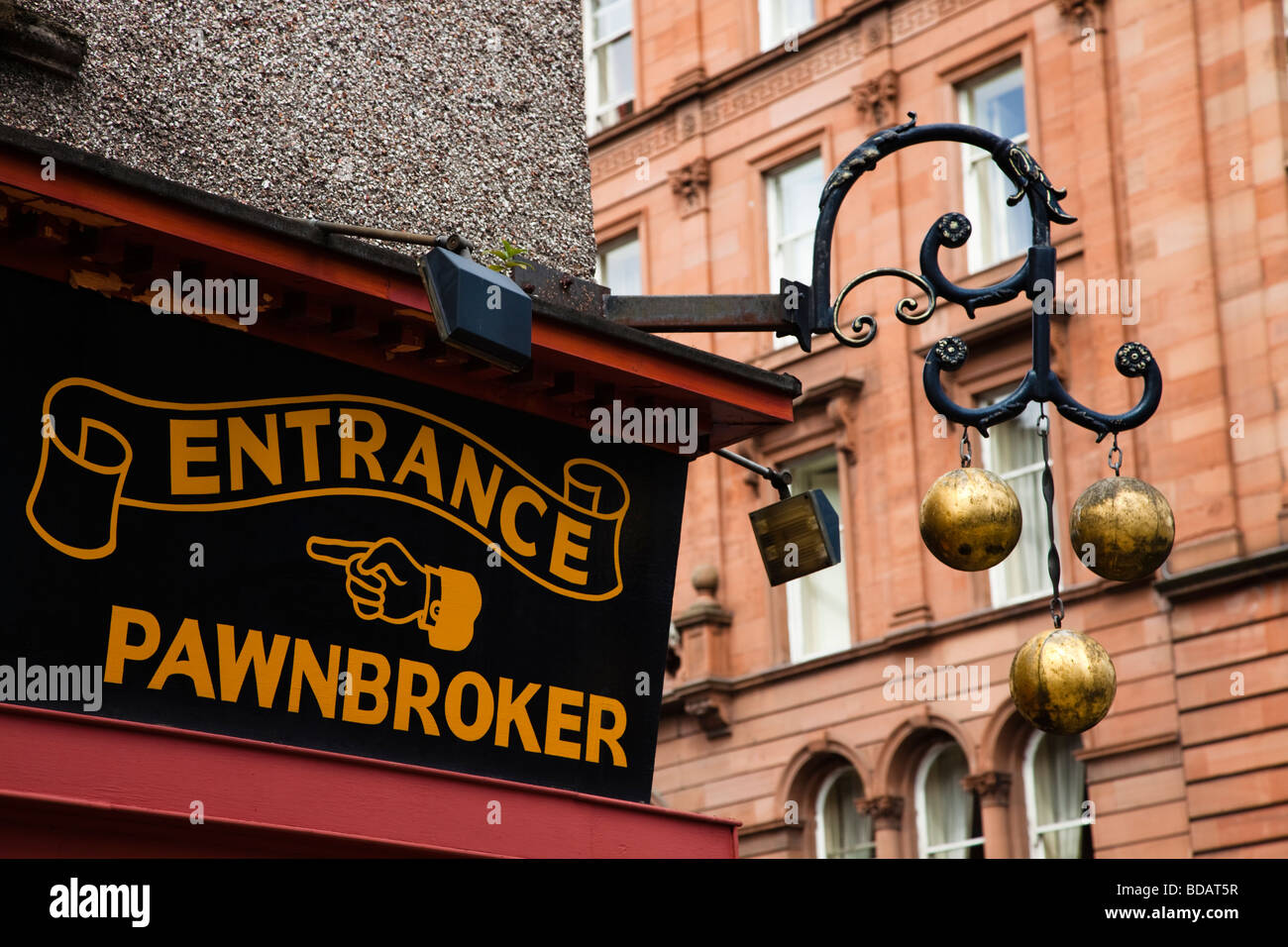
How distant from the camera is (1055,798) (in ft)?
83.1

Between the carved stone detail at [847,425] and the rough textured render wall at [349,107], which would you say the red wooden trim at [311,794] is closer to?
the rough textured render wall at [349,107]

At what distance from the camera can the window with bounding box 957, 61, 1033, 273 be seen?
2717 centimetres

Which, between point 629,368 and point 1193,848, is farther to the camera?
point 1193,848

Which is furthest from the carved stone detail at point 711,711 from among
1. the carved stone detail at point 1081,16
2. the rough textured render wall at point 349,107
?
the rough textured render wall at point 349,107

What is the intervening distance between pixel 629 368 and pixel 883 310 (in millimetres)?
19334

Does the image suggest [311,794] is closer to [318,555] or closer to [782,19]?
[318,555]

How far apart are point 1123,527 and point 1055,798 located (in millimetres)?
18057

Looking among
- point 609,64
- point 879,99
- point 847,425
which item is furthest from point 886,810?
point 609,64

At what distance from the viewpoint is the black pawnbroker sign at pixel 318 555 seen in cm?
796
